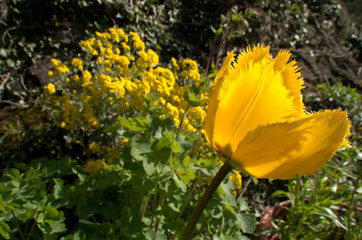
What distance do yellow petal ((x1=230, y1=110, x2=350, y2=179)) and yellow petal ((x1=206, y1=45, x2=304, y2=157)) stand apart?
80mm

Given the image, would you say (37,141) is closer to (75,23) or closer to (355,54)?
(75,23)

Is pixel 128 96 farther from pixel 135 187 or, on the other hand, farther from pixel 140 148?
pixel 135 187

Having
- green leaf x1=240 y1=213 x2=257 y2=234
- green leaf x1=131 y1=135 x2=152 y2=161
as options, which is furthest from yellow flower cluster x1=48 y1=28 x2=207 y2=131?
green leaf x1=240 y1=213 x2=257 y2=234

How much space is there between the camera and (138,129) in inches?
51.7

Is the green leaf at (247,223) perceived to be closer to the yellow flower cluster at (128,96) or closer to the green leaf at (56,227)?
the yellow flower cluster at (128,96)

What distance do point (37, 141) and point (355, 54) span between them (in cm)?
595

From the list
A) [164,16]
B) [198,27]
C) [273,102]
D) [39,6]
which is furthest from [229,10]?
[273,102]

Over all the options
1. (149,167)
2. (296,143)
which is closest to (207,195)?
(296,143)

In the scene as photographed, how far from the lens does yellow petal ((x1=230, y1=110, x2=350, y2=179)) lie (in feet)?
2.17

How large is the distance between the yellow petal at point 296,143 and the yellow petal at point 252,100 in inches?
3.1

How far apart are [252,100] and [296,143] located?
166 millimetres

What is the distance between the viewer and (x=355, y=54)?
571 centimetres

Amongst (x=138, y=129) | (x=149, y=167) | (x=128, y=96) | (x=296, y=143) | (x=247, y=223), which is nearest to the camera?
(x=296, y=143)

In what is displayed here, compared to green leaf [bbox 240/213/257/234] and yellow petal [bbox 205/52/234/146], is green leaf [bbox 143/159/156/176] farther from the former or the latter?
green leaf [bbox 240/213/257/234]
